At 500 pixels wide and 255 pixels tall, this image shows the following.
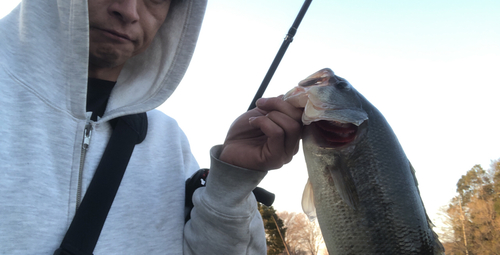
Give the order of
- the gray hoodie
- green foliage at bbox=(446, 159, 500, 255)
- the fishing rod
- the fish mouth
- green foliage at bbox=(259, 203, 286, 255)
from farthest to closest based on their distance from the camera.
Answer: green foliage at bbox=(259, 203, 286, 255), green foliage at bbox=(446, 159, 500, 255), the fishing rod, the fish mouth, the gray hoodie

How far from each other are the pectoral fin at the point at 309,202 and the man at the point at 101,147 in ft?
0.92

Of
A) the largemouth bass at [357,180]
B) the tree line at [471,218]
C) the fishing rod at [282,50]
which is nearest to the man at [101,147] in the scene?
the largemouth bass at [357,180]

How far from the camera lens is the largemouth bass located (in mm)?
1596

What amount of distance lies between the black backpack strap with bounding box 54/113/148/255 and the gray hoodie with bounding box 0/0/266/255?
0.06 m

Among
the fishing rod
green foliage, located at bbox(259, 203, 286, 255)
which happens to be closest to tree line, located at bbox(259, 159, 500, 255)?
green foliage, located at bbox(259, 203, 286, 255)

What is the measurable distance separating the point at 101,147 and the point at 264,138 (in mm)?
999

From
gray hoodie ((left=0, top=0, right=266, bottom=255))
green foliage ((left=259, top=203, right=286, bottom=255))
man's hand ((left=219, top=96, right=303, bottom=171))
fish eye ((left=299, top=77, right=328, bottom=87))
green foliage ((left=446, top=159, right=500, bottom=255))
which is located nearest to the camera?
gray hoodie ((left=0, top=0, right=266, bottom=255))

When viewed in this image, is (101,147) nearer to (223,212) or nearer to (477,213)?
(223,212)

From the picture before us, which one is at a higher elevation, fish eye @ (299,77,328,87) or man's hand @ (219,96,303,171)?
fish eye @ (299,77,328,87)

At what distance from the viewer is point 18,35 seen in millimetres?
1723

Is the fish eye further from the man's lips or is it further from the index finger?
the man's lips

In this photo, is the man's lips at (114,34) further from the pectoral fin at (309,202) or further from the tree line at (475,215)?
the tree line at (475,215)

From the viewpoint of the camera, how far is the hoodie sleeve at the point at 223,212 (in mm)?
1849

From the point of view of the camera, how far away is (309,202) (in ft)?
5.93
